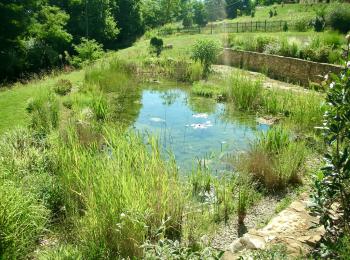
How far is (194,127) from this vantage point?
26.6 ft

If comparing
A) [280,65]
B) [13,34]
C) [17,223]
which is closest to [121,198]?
[17,223]

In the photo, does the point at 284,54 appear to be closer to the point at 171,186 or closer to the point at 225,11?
the point at 171,186

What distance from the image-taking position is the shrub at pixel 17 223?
327cm

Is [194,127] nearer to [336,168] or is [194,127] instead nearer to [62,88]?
[62,88]

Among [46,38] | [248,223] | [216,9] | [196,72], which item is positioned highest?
[216,9]

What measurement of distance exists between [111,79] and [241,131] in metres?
5.19

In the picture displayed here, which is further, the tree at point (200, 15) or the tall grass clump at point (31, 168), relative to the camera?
the tree at point (200, 15)

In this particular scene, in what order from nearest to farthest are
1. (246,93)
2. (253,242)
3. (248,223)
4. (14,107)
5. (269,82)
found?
(253,242), (248,223), (14,107), (246,93), (269,82)

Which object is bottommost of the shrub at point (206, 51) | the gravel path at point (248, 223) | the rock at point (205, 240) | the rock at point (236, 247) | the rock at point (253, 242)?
the gravel path at point (248, 223)

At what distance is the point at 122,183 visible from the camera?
3.40m

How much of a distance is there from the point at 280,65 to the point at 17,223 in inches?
443

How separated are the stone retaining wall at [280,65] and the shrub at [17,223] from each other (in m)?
8.94

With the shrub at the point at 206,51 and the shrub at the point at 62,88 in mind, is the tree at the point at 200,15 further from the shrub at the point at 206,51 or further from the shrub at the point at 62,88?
the shrub at the point at 62,88

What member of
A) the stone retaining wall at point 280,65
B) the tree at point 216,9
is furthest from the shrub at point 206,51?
the tree at point 216,9
